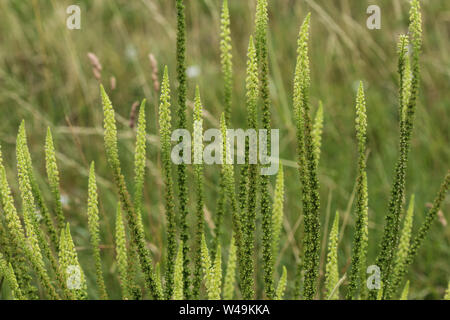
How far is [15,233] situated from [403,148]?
686 mm

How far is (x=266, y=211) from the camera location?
0.95 metres

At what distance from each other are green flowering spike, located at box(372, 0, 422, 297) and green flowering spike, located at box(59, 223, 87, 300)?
56 cm

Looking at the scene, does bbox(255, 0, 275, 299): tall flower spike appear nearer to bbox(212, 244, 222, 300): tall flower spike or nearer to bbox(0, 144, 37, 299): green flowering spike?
bbox(212, 244, 222, 300): tall flower spike

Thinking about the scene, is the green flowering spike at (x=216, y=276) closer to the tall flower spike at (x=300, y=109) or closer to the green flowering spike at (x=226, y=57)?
the tall flower spike at (x=300, y=109)

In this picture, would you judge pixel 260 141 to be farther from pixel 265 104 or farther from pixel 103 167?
pixel 103 167

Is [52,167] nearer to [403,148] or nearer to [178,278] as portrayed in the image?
[178,278]

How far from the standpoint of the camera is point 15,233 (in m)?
0.96

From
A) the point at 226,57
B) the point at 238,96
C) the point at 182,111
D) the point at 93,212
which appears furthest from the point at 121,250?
the point at 238,96

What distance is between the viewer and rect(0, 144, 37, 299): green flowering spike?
92 cm

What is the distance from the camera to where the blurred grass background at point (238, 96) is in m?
2.07

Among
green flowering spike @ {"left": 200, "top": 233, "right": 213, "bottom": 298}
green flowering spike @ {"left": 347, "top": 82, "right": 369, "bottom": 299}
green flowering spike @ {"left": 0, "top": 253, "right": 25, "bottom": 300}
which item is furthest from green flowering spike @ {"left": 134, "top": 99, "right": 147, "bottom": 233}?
green flowering spike @ {"left": 347, "top": 82, "right": 369, "bottom": 299}

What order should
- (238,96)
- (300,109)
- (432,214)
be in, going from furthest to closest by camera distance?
(238,96) → (432,214) → (300,109)

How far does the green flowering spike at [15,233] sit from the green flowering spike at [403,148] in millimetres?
641

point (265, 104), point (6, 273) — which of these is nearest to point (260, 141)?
point (265, 104)
